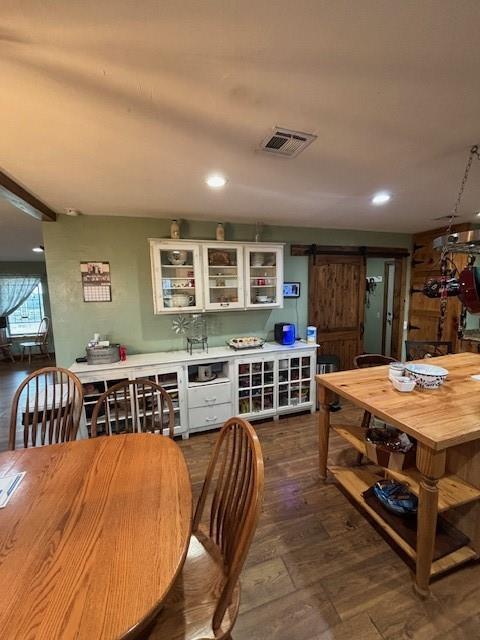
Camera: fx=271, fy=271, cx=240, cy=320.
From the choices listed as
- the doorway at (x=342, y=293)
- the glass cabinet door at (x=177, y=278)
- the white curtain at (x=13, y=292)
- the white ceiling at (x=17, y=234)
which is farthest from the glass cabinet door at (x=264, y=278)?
the white curtain at (x=13, y=292)

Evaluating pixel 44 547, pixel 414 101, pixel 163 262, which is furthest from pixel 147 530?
pixel 163 262

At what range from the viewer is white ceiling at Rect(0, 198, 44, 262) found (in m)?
3.07

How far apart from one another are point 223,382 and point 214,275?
3.95ft

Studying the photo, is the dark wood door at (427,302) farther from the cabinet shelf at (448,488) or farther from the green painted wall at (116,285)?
the cabinet shelf at (448,488)

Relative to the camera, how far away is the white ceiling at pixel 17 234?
307 centimetres

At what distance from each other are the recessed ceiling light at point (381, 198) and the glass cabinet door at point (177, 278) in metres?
1.78

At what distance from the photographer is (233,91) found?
1122 millimetres

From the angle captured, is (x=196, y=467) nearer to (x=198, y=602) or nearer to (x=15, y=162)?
(x=198, y=602)

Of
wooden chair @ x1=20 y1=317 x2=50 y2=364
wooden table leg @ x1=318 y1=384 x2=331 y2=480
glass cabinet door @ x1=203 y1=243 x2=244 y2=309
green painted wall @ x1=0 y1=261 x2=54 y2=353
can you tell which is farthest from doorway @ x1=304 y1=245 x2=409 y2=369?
A: green painted wall @ x1=0 y1=261 x2=54 y2=353

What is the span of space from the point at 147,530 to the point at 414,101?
6.47ft

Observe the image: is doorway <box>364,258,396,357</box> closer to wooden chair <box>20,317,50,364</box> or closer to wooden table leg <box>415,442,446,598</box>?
wooden table leg <box>415,442,446,598</box>

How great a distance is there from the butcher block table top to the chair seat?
1.03 m

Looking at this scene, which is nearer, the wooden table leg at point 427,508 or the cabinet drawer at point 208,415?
the wooden table leg at point 427,508

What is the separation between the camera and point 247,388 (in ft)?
10.1
